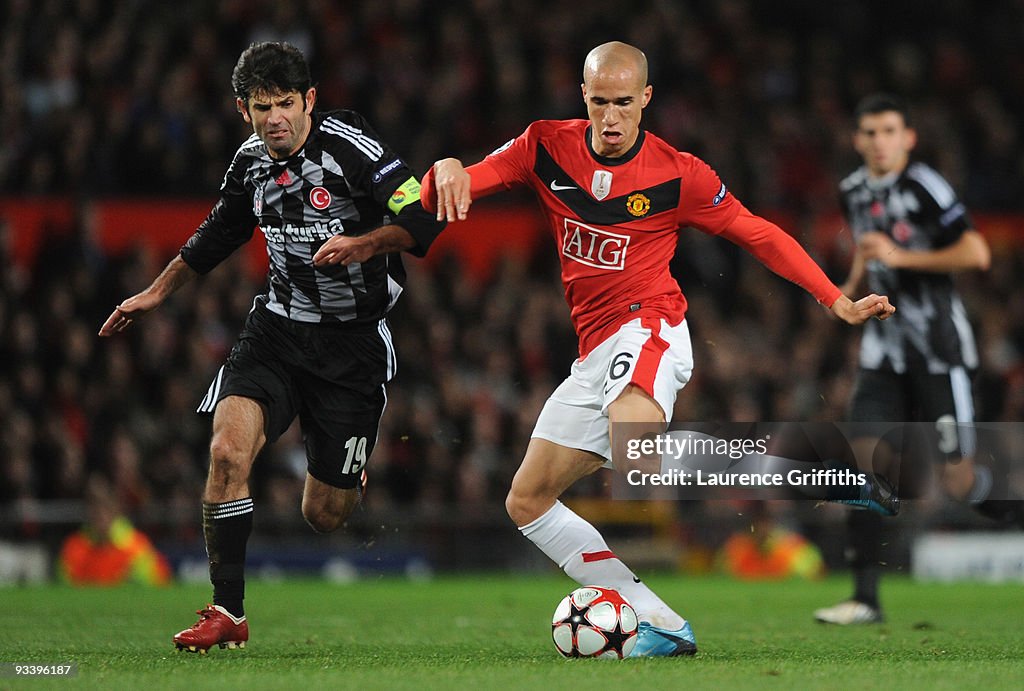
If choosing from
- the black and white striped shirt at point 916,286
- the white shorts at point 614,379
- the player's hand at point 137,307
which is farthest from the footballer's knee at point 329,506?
the black and white striped shirt at point 916,286

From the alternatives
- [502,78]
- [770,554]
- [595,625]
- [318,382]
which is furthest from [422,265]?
[595,625]

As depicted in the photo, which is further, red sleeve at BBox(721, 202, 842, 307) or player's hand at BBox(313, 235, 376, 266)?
red sleeve at BBox(721, 202, 842, 307)

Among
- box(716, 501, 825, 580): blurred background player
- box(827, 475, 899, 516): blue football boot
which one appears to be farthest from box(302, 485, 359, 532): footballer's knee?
box(716, 501, 825, 580): blurred background player

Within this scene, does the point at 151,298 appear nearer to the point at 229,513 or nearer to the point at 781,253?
the point at 229,513

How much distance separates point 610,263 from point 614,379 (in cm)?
49

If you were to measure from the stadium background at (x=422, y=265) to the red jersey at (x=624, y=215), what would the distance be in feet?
20.6

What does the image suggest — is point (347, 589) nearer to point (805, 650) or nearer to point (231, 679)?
point (805, 650)

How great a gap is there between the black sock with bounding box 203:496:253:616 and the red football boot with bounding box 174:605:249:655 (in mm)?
53

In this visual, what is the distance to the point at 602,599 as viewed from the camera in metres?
5.56

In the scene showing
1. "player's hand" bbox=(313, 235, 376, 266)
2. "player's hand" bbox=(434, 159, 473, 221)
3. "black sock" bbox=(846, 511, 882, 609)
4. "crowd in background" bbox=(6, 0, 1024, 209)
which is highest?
"crowd in background" bbox=(6, 0, 1024, 209)

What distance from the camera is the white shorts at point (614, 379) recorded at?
18.5 feet

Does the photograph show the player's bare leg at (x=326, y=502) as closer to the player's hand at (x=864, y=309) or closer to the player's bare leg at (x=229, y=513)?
the player's bare leg at (x=229, y=513)

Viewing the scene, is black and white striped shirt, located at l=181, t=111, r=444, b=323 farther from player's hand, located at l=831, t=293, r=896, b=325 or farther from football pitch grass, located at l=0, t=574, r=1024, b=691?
player's hand, located at l=831, t=293, r=896, b=325

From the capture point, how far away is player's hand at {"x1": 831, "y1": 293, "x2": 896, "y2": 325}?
5.37m
